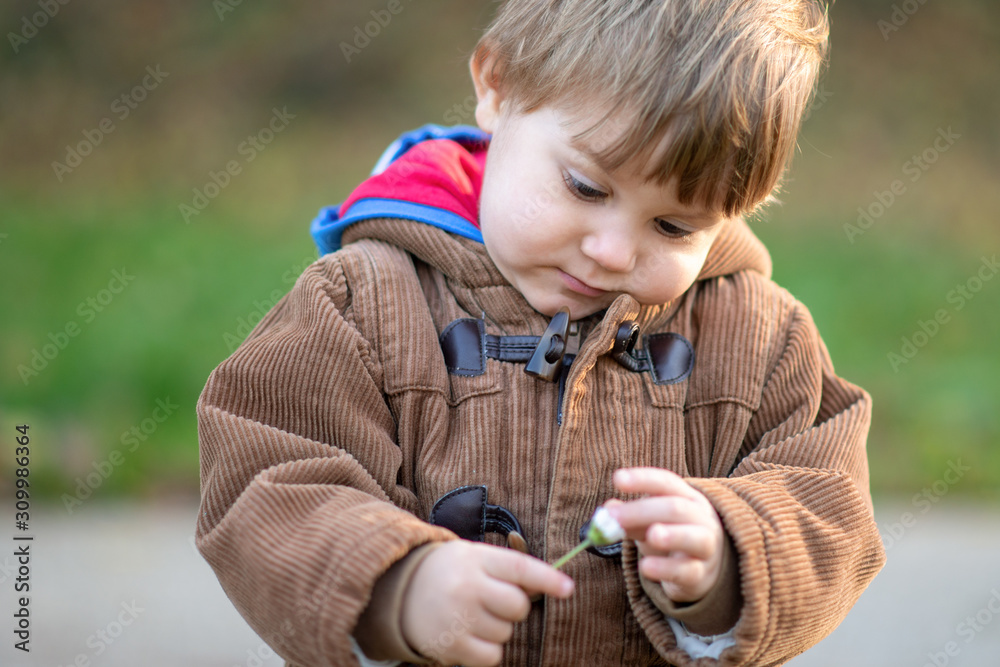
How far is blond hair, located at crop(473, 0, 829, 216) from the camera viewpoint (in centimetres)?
149

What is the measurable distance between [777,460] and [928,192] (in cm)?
488

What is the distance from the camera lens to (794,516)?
1.49 metres

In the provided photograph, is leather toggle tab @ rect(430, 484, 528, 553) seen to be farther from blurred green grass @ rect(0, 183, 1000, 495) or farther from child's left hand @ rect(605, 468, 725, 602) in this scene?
blurred green grass @ rect(0, 183, 1000, 495)

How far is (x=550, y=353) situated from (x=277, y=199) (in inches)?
160

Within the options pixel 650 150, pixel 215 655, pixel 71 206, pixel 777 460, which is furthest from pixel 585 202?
pixel 71 206

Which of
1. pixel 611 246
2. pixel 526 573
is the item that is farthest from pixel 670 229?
pixel 526 573

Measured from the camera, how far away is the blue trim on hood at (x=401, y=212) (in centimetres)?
177

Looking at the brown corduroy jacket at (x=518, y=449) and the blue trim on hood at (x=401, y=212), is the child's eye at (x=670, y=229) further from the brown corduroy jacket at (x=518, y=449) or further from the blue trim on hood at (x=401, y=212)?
the blue trim on hood at (x=401, y=212)

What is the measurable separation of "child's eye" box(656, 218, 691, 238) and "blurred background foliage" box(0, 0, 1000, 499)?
2.29 meters

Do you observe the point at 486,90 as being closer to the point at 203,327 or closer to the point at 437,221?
the point at 437,221

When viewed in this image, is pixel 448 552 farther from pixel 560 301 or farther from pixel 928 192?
pixel 928 192

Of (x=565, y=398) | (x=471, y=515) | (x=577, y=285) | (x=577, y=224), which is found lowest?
(x=471, y=515)

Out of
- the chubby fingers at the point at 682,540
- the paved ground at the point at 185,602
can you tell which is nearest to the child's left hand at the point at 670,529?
the chubby fingers at the point at 682,540

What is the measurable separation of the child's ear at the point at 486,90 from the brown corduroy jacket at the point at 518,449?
25cm
